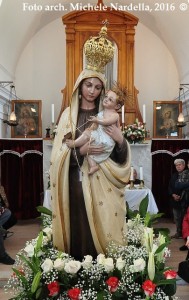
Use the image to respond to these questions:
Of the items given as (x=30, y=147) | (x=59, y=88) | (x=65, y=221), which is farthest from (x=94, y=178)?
(x=59, y=88)

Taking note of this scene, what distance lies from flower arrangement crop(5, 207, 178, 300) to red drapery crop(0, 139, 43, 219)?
6.19 metres

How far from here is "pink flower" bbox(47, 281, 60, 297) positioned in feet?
9.34

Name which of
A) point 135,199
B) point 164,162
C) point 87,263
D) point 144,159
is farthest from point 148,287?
point 164,162

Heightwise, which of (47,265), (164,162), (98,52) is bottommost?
(47,265)

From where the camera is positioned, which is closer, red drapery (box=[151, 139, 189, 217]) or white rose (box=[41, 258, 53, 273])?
white rose (box=[41, 258, 53, 273])

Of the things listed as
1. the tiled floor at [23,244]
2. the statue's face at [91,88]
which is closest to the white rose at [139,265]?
the statue's face at [91,88]

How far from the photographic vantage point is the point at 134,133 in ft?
28.3

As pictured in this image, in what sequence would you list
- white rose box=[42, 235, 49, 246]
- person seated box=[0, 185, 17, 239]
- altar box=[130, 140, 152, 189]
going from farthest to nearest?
altar box=[130, 140, 152, 189] < person seated box=[0, 185, 17, 239] < white rose box=[42, 235, 49, 246]

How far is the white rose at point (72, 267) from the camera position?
289 cm

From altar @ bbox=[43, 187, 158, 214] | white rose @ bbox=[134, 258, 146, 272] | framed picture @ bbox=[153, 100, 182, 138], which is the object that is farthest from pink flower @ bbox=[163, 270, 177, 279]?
framed picture @ bbox=[153, 100, 182, 138]

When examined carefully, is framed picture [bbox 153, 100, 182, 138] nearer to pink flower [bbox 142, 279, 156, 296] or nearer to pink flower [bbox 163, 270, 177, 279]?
pink flower [bbox 163, 270, 177, 279]

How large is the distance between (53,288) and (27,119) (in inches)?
286

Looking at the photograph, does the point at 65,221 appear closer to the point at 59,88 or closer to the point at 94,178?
the point at 94,178

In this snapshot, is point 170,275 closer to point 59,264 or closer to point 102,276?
point 102,276
